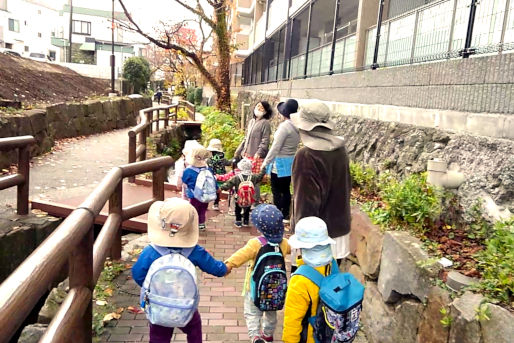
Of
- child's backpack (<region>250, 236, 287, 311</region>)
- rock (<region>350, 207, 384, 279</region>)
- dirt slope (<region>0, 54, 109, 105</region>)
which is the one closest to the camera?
child's backpack (<region>250, 236, 287, 311</region>)

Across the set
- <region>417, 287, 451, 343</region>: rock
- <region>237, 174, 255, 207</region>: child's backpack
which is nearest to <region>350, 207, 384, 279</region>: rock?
<region>417, 287, 451, 343</region>: rock

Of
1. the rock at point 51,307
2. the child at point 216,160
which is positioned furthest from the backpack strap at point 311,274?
the child at point 216,160

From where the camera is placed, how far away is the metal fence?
3795 mm

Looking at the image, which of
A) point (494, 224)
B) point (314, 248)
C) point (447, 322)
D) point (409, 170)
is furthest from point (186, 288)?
point (409, 170)

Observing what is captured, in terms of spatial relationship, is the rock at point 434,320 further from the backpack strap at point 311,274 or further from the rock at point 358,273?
the rock at point 358,273

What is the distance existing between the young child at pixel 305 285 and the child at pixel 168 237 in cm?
61

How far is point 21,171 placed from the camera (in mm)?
4973

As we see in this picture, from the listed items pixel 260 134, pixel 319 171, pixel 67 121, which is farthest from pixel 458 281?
pixel 67 121

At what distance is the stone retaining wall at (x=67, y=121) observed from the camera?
877cm

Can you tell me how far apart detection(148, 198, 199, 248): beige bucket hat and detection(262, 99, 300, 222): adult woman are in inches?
112

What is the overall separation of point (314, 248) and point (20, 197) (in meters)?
4.09

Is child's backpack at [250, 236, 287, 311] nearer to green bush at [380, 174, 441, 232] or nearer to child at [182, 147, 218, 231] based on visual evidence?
green bush at [380, 174, 441, 232]

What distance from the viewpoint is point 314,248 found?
8.41ft

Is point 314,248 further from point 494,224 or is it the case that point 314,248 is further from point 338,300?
point 494,224
